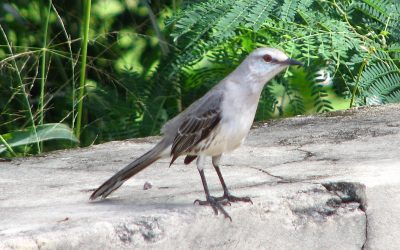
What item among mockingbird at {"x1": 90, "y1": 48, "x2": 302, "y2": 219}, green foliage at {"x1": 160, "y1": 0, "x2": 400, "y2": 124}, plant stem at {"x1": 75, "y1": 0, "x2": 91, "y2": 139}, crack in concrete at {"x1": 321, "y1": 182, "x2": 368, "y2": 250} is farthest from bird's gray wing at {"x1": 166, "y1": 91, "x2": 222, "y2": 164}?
plant stem at {"x1": 75, "y1": 0, "x2": 91, "y2": 139}

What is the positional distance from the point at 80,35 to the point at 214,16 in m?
1.35

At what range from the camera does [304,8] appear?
568cm

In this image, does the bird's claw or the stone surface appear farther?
the bird's claw

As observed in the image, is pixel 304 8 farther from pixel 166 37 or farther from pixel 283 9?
pixel 166 37

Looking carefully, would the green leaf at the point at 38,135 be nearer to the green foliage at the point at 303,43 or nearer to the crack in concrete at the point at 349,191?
the green foliage at the point at 303,43

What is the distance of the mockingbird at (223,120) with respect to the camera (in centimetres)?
388

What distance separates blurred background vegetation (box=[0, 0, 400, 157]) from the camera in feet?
18.7

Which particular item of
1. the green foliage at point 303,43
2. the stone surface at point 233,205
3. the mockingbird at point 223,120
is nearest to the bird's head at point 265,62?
the mockingbird at point 223,120

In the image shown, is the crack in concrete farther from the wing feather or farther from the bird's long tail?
the bird's long tail

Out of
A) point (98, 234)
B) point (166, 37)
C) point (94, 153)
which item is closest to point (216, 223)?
point (98, 234)

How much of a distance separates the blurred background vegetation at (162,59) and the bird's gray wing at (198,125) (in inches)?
64.2

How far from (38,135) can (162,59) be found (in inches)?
52.6

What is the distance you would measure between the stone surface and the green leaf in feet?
1.11

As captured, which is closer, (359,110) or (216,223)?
(216,223)
